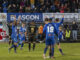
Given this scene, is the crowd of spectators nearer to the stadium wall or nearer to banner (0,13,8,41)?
the stadium wall

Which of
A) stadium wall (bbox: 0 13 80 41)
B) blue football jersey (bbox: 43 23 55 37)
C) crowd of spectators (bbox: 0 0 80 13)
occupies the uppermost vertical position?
crowd of spectators (bbox: 0 0 80 13)

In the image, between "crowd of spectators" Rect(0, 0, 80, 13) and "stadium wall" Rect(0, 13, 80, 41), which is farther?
"crowd of spectators" Rect(0, 0, 80, 13)

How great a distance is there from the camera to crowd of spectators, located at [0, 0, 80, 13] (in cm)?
2967

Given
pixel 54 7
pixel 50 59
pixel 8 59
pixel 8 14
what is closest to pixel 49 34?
pixel 50 59

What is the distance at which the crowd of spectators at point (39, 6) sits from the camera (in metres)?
29.7

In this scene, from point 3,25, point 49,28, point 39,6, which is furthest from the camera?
point 39,6

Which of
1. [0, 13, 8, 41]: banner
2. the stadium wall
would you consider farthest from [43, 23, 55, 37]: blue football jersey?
the stadium wall

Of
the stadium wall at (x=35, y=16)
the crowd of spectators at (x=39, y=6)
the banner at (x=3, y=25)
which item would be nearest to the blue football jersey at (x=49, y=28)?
the banner at (x=3, y=25)

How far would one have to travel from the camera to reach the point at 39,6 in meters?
30.6

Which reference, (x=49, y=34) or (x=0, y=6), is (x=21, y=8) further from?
(x=49, y=34)

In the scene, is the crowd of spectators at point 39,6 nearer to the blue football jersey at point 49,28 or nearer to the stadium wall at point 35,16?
the stadium wall at point 35,16

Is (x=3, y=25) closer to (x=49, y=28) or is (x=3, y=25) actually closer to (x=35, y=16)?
(x=35, y=16)

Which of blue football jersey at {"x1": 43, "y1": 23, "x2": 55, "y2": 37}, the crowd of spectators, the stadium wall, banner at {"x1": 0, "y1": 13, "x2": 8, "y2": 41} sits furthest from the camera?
the crowd of spectators

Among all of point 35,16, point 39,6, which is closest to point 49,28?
point 35,16
